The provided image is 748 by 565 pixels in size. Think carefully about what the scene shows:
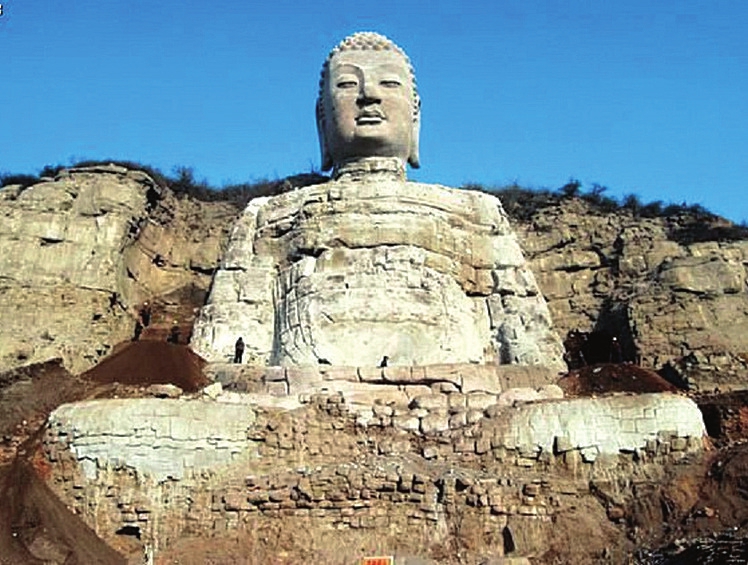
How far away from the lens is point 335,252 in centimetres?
1750

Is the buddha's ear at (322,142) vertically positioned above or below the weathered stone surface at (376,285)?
above

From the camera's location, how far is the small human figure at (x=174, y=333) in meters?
24.9

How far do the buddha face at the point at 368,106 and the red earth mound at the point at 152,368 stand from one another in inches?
200

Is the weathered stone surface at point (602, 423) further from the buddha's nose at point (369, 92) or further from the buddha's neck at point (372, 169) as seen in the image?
the buddha's nose at point (369, 92)

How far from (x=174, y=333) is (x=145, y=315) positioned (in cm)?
239

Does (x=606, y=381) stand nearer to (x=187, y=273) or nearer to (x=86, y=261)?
(x=86, y=261)

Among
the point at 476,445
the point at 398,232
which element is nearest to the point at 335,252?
the point at 398,232

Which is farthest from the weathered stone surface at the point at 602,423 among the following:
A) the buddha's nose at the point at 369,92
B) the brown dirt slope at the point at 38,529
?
the buddha's nose at the point at 369,92

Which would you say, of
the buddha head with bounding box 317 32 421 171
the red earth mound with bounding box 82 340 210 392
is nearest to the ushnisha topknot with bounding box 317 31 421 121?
the buddha head with bounding box 317 32 421 171

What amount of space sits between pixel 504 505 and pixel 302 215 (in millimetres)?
7941

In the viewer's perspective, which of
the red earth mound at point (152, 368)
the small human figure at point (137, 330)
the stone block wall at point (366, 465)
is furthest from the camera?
the small human figure at point (137, 330)

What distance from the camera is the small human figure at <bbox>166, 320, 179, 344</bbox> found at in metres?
24.9

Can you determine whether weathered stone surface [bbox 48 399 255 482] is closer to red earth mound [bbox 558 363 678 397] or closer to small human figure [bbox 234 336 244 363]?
small human figure [bbox 234 336 244 363]

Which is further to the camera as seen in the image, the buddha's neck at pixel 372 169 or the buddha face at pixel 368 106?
the buddha's neck at pixel 372 169
